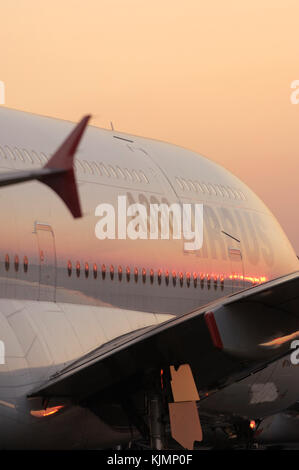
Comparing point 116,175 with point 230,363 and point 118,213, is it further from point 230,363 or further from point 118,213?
point 230,363

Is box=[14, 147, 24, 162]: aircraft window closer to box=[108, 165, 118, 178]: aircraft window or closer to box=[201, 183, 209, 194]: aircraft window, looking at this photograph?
box=[108, 165, 118, 178]: aircraft window

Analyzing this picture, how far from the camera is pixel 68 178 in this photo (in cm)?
930

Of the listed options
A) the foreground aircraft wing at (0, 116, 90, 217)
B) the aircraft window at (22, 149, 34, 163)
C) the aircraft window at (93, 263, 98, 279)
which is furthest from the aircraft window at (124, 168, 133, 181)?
the foreground aircraft wing at (0, 116, 90, 217)

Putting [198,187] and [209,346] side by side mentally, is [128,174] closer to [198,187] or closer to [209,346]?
[198,187]

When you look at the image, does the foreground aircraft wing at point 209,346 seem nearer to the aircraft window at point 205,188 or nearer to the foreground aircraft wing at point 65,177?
the foreground aircraft wing at point 65,177

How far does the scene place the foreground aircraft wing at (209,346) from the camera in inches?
523

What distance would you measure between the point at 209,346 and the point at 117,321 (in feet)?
10.9

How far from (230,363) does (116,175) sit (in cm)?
473

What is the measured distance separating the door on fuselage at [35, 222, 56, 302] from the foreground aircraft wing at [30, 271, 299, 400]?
3.40 ft

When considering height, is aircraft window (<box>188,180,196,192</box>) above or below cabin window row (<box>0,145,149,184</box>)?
below

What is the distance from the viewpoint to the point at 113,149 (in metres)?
19.1

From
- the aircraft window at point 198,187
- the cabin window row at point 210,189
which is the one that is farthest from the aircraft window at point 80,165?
the aircraft window at point 198,187

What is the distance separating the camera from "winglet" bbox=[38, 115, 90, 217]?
9.20 m
